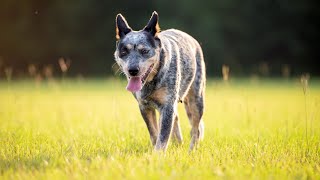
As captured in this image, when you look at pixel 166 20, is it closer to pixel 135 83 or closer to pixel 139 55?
pixel 139 55

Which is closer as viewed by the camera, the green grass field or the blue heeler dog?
the green grass field

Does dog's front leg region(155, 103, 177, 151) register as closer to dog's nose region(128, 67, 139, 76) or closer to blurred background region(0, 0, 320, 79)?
dog's nose region(128, 67, 139, 76)

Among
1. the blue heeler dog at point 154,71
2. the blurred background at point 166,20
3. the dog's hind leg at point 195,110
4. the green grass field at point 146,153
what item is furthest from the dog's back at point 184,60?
the blurred background at point 166,20

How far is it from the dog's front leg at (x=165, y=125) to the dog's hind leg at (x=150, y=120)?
0.31m

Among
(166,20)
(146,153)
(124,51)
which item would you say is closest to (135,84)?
(124,51)

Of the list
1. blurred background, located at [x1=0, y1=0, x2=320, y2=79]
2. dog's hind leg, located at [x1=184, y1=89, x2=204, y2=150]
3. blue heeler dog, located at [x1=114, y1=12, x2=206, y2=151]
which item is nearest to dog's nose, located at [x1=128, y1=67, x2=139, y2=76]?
blue heeler dog, located at [x1=114, y1=12, x2=206, y2=151]

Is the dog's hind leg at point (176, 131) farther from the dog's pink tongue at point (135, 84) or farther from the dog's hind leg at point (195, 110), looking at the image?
the dog's pink tongue at point (135, 84)

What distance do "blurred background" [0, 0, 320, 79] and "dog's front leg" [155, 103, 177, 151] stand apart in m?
26.8

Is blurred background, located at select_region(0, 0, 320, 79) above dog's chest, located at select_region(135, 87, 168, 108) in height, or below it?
below

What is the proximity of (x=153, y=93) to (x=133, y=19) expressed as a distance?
27.1 meters

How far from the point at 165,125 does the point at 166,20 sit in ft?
88.9

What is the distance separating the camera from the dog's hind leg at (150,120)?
677 centimetres

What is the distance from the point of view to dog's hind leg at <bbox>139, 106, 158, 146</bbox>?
677cm

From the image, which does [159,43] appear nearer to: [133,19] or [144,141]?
[144,141]
